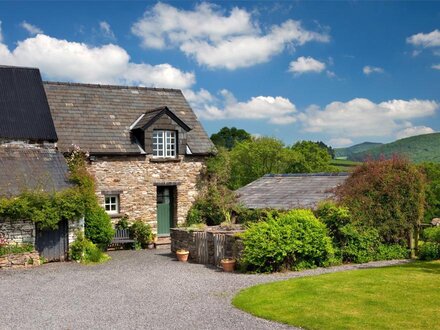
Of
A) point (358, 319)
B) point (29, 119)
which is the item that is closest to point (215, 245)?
point (358, 319)

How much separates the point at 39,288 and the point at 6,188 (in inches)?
257

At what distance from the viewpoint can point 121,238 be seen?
981 inches

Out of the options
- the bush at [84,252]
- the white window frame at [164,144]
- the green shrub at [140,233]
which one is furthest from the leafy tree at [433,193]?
the bush at [84,252]

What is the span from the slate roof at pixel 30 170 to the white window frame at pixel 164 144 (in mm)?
5247

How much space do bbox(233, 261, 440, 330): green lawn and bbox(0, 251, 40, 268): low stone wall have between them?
958cm

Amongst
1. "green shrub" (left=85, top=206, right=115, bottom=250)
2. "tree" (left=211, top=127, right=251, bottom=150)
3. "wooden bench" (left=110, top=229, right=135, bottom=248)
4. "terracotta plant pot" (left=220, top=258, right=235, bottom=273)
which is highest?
"tree" (left=211, top=127, right=251, bottom=150)

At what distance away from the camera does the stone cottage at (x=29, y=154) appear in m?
20.4

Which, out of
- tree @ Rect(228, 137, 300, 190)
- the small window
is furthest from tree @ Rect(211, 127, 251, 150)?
the small window

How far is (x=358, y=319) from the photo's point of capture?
35.4 ft

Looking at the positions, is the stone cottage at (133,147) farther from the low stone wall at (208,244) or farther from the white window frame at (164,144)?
the low stone wall at (208,244)

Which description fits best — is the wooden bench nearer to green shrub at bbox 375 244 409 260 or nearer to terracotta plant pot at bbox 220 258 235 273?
terracotta plant pot at bbox 220 258 235 273

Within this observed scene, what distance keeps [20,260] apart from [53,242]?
1.70 meters

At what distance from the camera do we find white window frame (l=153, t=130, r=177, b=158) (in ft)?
88.3

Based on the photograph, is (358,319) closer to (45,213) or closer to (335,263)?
(335,263)
